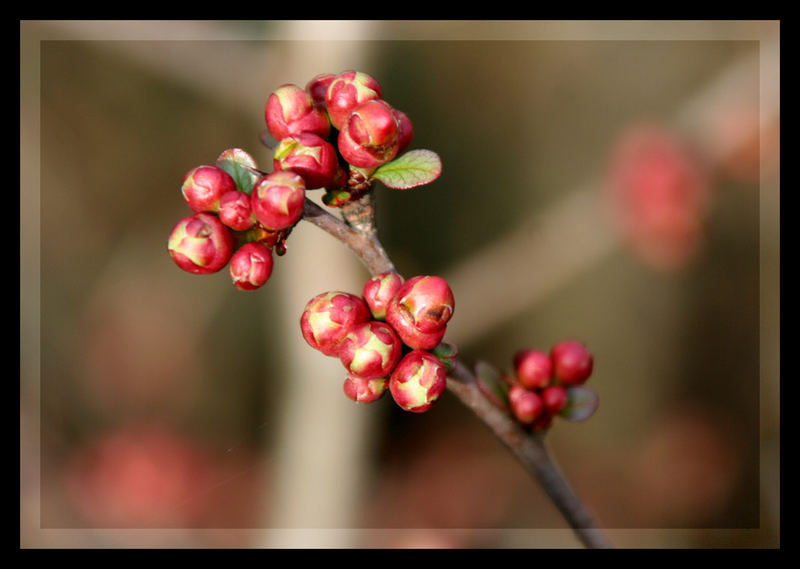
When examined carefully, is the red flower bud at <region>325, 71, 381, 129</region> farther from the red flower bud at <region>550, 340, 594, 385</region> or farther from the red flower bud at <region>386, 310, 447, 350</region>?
the red flower bud at <region>550, 340, 594, 385</region>

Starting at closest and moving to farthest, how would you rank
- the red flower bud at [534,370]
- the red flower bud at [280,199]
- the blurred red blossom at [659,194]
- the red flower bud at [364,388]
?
the red flower bud at [280,199]
the red flower bud at [364,388]
the red flower bud at [534,370]
the blurred red blossom at [659,194]

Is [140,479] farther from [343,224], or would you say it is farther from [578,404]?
[343,224]

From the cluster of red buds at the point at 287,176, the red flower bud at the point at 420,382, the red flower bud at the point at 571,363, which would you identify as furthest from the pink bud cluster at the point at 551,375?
the cluster of red buds at the point at 287,176

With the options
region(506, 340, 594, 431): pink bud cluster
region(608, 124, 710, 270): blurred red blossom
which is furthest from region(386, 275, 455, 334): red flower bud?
region(608, 124, 710, 270): blurred red blossom

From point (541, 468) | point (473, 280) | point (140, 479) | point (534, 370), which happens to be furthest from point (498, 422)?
point (140, 479)

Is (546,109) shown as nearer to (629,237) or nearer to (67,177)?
(629,237)

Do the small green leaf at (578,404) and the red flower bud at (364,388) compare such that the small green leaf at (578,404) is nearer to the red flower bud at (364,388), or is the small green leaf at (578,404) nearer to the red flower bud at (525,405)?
the red flower bud at (525,405)
